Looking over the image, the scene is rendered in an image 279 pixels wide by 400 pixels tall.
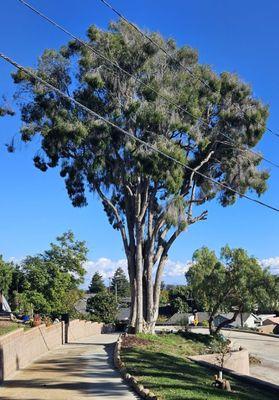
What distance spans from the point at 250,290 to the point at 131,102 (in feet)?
64.5

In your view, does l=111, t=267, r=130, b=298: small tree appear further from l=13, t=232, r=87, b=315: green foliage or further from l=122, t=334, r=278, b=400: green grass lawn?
l=122, t=334, r=278, b=400: green grass lawn

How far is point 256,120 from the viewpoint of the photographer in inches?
1245

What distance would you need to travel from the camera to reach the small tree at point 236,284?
40156 millimetres

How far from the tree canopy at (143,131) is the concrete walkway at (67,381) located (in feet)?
32.5

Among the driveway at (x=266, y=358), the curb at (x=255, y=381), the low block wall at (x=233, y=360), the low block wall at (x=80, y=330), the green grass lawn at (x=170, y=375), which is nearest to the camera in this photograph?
the green grass lawn at (x=170, y=375)

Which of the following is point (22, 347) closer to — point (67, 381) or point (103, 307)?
point (67, 381)

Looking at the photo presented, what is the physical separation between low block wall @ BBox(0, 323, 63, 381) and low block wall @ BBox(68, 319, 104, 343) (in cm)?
608

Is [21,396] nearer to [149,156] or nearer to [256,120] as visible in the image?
[149,156]

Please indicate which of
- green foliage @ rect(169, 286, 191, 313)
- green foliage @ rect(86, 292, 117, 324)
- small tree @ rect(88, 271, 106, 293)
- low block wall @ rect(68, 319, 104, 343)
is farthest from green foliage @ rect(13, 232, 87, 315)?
small tree @ rect(88, 271, 106, 293)

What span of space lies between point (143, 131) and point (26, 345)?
12833 millimetres

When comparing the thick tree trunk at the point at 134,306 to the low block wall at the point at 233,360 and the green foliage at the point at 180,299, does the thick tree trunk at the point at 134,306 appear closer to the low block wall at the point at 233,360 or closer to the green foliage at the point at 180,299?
the low block wall at the point at 233,360

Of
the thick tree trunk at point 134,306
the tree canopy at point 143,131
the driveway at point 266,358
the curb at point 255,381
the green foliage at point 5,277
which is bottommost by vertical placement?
the driveway at point 266,358

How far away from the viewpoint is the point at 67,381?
1558 cm

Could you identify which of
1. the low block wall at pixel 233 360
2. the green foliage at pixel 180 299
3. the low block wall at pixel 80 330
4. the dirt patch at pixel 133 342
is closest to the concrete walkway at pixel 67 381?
the dirt patch at pixel 133 342
